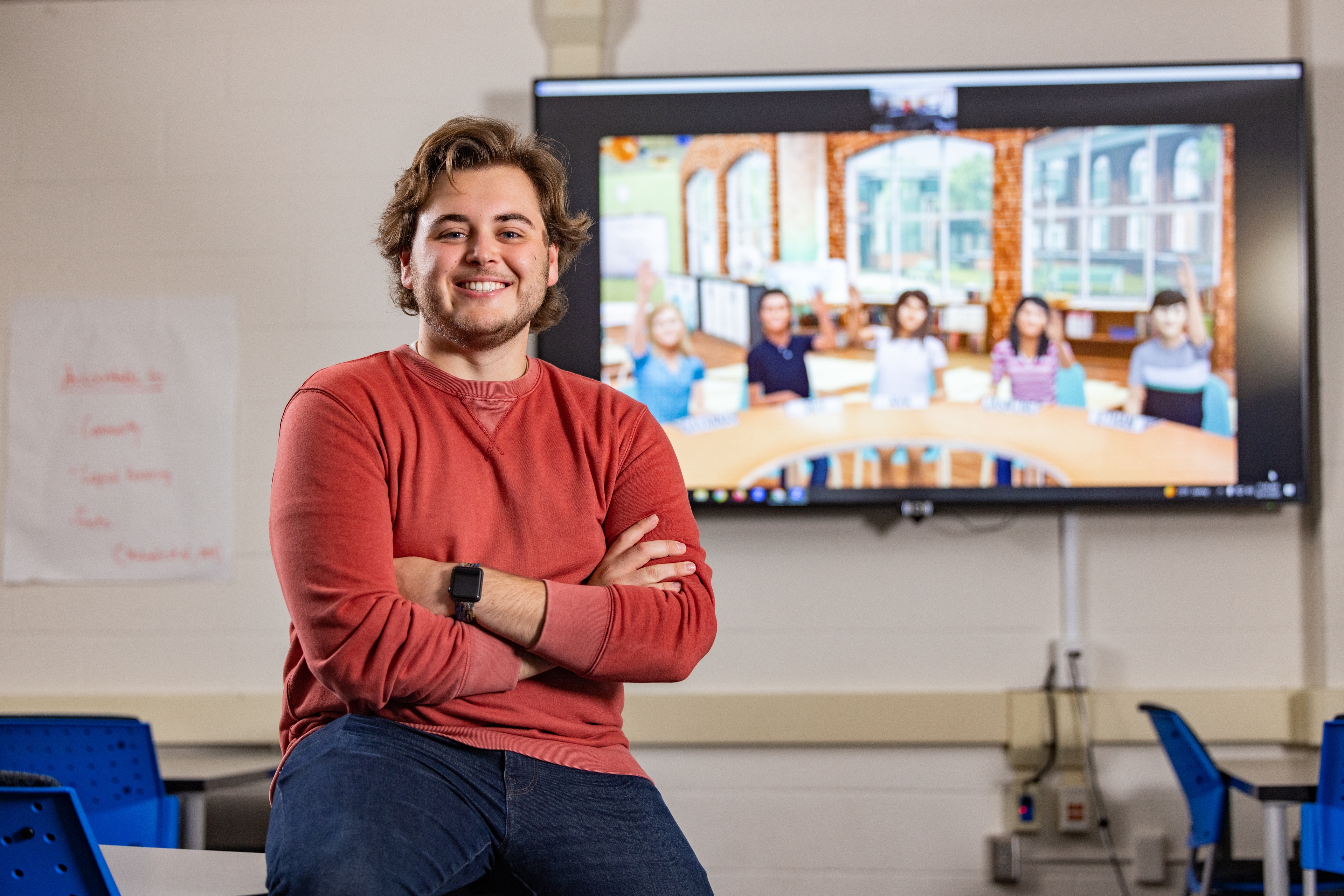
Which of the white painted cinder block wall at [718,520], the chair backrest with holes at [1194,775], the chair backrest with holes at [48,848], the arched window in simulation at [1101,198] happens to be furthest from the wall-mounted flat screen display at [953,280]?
the chair backrest with holes at [48,848]

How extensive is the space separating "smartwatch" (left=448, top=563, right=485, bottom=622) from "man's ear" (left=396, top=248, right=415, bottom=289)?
0.51 m

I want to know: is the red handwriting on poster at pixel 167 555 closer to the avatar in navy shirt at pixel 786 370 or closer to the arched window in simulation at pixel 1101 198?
the avatar in navy shirt at pixel 786 370

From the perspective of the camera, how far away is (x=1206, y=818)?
8.23ft

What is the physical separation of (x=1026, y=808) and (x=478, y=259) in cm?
223

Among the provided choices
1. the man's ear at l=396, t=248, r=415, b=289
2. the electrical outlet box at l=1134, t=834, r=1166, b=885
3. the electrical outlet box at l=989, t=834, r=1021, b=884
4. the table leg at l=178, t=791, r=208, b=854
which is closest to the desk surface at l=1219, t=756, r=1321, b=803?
the electrical outlet box at l=1134, t=834, r=1166, b=885

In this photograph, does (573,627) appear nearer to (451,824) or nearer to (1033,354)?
(451,824)

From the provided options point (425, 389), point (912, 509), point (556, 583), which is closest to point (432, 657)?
point (556, 583)

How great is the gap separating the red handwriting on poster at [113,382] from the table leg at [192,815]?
4.12 ft

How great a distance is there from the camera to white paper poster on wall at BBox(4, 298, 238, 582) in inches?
124

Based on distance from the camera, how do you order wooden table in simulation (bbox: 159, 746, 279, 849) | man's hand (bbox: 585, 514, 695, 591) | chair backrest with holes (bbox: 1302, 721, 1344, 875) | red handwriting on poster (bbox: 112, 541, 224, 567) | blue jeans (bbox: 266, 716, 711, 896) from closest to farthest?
blue jeans (bbox: 266, 716, 711, 896) → man's hand (bbox: 585, 514, 695, 591) → chair backrest with holes (bbox: 1302, 721, 1344, 875) → wooden table in simulation (bbox: 159, 746, 279, 849) → red handwriting on poster (bbox: 112, 541, 224, 567)

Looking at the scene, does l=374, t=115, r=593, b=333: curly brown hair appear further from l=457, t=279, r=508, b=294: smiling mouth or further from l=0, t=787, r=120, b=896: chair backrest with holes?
l=0, t=787, r=120, b=896: chair backrest with holes

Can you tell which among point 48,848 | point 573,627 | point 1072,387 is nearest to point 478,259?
point 573,627

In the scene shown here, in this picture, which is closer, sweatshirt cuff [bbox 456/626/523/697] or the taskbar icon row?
sweatshirt cuff [bbox 456/626/523/697]

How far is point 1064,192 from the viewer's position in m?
2.95
